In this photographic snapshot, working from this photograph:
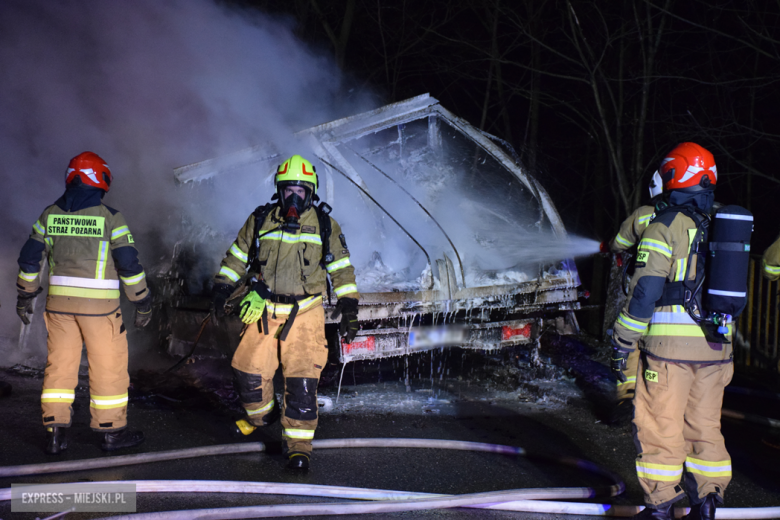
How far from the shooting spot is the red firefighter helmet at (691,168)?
2721mm

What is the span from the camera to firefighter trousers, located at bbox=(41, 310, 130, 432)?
11.2 feet

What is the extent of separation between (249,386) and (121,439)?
0.83m

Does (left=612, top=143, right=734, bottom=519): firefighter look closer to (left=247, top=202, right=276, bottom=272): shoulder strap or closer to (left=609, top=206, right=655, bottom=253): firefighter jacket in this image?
(left=609, top=206, right=655, bottom=253): firefighter jacket

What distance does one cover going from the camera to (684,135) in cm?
739

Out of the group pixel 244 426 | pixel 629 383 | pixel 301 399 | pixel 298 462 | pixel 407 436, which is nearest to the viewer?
pixel 298 462

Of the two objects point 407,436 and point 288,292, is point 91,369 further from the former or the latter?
point 407,436

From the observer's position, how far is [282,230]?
3.46 meters

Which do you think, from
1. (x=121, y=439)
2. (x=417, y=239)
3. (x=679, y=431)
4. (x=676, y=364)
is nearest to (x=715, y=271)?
(x=676, y=364)

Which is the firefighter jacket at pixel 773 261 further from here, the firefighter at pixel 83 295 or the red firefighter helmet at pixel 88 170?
the red firefighter helmet at pixel 88 170

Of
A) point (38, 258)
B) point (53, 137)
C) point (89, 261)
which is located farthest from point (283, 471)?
point (53, 137)

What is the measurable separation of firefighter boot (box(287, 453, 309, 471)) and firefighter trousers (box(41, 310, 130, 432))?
108 centimetres

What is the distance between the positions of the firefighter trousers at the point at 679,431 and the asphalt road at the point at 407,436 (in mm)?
373

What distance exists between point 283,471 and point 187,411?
1.38 m

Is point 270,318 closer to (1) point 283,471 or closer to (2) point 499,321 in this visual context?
(1) point 283,471
